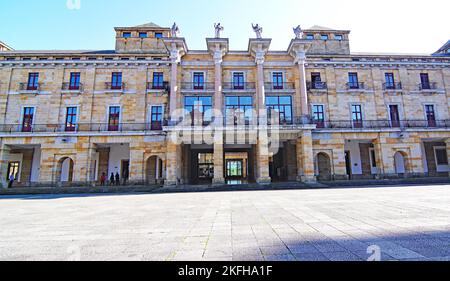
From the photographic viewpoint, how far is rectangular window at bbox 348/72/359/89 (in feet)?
69.2

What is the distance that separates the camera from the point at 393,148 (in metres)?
19.8

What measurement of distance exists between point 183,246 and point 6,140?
2469 cm

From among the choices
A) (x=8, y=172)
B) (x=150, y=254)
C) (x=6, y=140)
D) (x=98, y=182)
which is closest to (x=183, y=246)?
(x=150, y=254)

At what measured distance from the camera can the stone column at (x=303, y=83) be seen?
1892 centimetres

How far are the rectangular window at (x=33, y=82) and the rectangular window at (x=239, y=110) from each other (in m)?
18.7

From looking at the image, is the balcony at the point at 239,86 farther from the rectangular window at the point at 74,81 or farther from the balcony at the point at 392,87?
the rectangular window at the point at 74,81

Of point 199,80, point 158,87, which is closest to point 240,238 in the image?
point 199,80

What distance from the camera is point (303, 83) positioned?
19312 millimetres

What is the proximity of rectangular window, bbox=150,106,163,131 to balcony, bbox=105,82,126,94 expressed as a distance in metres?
3.52

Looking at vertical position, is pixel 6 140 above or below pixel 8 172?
above

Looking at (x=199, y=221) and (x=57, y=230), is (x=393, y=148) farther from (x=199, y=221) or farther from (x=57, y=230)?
(x=57, y=230)

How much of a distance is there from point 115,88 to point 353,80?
24.4 m

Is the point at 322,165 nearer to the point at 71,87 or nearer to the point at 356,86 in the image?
the point at 356,86
